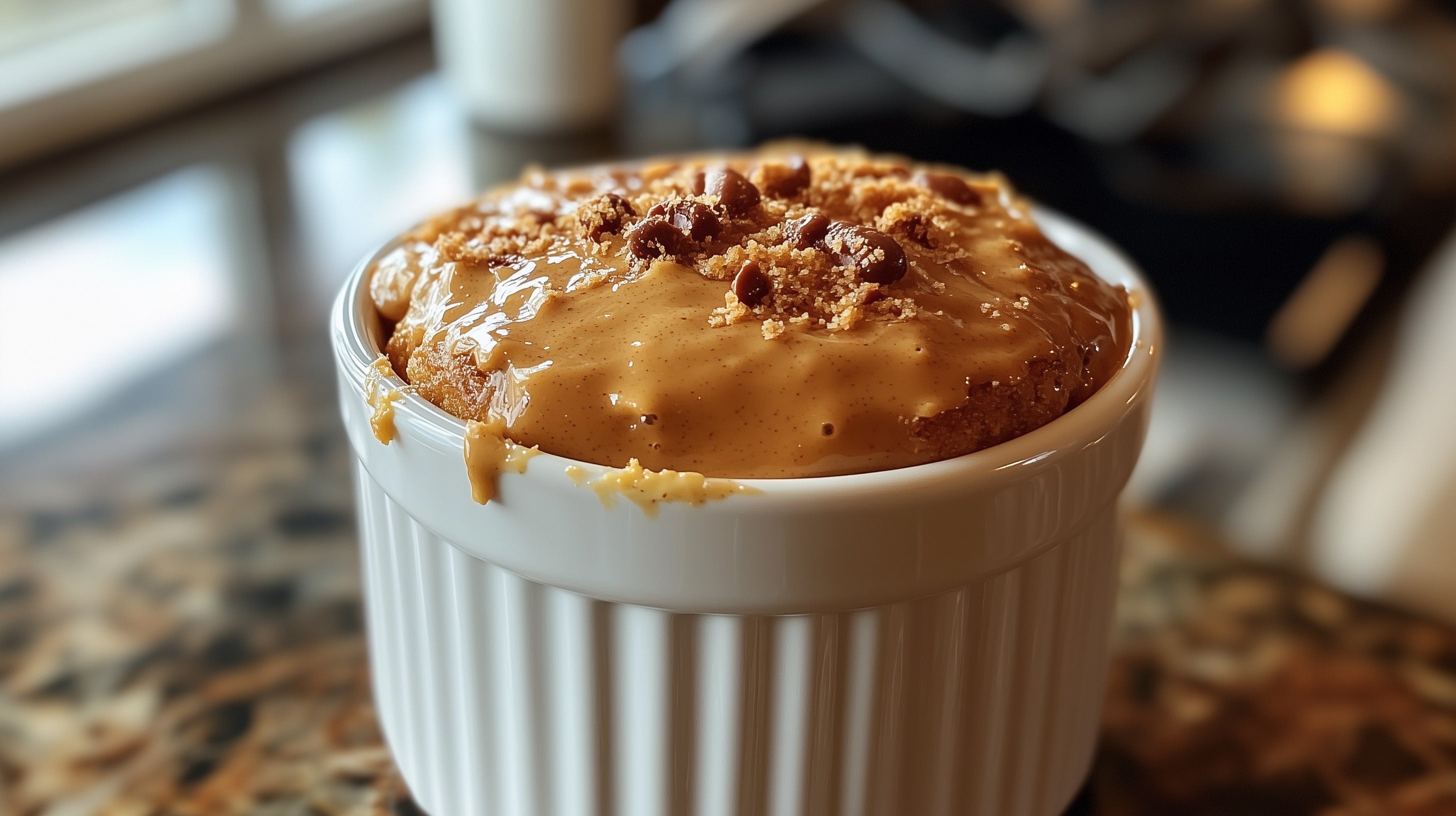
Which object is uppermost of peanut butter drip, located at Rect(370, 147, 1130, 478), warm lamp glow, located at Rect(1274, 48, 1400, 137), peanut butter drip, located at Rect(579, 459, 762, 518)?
peanut butter drip, located at Rect(370, 147, 1130, 478)

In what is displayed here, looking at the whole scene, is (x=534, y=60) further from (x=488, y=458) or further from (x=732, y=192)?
(x=488, y=458)

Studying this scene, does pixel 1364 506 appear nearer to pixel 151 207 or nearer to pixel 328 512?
pixel 328 512

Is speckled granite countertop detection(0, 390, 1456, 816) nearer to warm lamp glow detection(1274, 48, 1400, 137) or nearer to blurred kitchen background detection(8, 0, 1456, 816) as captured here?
blurred kitchen background detection(8, 0, 1456, 816)

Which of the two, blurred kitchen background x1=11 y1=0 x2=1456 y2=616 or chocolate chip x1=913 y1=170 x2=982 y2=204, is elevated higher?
chocolate chip x1=913 y1=170 x2=982 y2=204

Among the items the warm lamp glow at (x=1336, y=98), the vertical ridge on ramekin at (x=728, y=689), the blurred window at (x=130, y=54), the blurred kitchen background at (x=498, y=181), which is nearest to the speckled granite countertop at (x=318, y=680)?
the blurred kitchen background at (x=498, y=181)

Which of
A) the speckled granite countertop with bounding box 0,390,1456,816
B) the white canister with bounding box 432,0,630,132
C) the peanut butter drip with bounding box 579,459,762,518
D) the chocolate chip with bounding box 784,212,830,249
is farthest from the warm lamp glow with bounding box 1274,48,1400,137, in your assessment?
the peanut butter drip with bounding box 579,459,762,518

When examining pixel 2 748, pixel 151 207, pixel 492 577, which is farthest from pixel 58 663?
pixel 151 207
